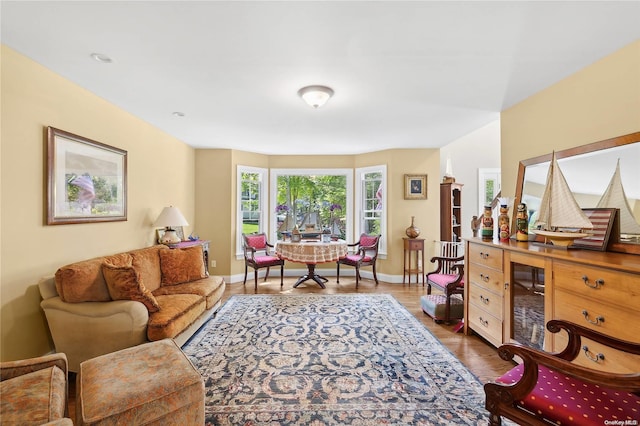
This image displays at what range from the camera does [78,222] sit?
8.86 feet

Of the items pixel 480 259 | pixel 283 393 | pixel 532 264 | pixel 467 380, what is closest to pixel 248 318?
pixel 283 393

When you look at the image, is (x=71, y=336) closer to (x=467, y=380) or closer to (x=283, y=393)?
(x=283, y=393)

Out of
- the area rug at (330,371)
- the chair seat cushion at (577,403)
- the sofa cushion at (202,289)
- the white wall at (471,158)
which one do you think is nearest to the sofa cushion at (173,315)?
the sofa cushion at (202,289)

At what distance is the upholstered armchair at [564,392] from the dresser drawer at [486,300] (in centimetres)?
109

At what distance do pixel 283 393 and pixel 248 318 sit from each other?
1578mm

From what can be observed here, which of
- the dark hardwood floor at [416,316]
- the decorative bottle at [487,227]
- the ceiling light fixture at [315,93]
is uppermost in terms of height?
the ceiling light fixture at [315,93]

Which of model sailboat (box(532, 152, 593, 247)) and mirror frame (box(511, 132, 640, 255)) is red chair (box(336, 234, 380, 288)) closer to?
mirror frame (box(511, 132, 640, 255))

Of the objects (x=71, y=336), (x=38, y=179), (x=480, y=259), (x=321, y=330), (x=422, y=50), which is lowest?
(x=321, y=330)

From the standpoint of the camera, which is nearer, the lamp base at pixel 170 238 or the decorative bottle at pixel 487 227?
the decorative bottle at pixel 487 227

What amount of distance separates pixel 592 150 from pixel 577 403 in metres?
1.99

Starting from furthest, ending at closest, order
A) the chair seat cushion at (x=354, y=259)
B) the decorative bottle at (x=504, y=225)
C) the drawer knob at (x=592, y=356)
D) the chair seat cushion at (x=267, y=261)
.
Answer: the chair seat cushion at (x=354, y=259)
the chair seat cushion at (x=267, y=261)
the decorative bottle at (x=504, y=225)
the drawer knob at (x=592, y=356)

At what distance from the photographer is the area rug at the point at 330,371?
1.83 meters

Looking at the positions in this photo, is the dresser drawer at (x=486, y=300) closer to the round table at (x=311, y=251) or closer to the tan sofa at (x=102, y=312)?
the round table at (x=311, y=251)

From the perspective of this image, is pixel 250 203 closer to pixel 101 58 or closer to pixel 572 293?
pixel 101 58
